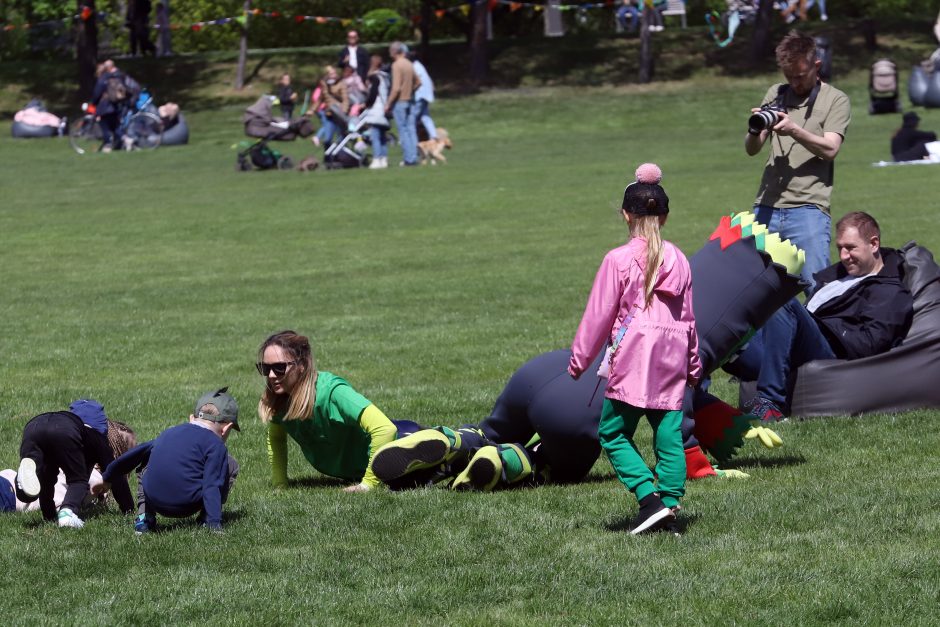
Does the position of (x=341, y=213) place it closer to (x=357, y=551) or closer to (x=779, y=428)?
(x=779, y=428)

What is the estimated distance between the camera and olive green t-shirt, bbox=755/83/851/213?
9.72m

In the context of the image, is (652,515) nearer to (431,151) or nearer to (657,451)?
(657,451)

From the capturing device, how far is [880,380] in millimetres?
8914

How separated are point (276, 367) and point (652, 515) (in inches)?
80.5

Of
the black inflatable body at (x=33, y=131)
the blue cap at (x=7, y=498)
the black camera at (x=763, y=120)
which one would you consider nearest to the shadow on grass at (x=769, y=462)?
the black camera at (x=763, y=120)

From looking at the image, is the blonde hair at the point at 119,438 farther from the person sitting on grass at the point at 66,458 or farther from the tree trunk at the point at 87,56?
A: the tree trunk at the point at 87,56

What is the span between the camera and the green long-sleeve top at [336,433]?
291 inches

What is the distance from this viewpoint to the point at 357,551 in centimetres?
617

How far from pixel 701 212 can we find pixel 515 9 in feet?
131

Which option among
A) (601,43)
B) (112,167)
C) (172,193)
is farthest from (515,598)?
(601,43)

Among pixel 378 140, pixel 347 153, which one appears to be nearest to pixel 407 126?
pixel 378 140

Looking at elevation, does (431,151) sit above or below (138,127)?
above

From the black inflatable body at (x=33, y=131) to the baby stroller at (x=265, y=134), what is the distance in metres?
8.51

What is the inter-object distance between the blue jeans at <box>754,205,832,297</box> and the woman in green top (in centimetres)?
368
